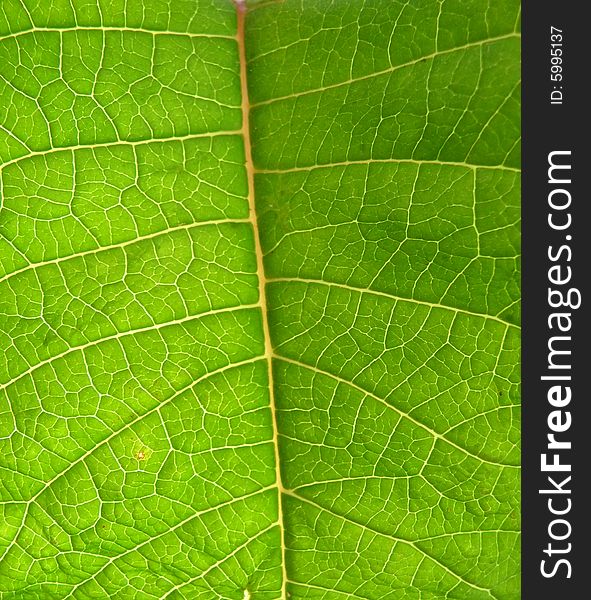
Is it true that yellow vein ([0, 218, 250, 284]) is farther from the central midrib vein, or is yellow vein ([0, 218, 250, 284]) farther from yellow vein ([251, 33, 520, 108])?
yellow vein ([251, 33, 520, 108])

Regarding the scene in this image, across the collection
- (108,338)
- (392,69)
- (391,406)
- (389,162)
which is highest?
(392,69)

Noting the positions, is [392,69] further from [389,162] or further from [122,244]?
[122,244]

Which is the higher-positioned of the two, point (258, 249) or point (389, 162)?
point (389, 162)

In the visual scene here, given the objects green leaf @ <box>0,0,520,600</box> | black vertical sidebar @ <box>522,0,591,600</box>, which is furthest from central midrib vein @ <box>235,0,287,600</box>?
black vertical sidebar @ <box>522,0,591,600</box>

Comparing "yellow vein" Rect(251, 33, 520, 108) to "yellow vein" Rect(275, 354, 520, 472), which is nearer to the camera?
"yellow vein" Rect(251, 33, 520, 108)

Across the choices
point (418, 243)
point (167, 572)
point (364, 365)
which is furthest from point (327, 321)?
point (167, 572)

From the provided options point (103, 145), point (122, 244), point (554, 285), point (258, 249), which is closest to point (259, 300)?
point (258, 249)
